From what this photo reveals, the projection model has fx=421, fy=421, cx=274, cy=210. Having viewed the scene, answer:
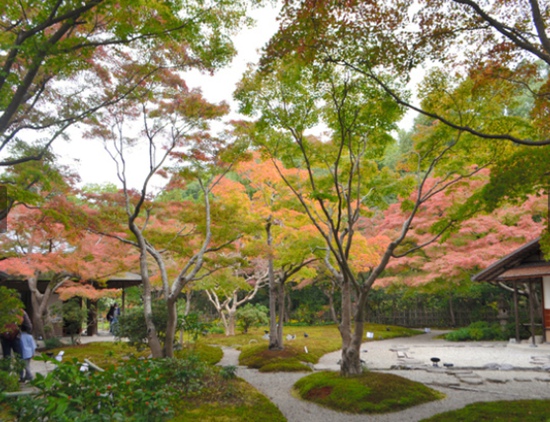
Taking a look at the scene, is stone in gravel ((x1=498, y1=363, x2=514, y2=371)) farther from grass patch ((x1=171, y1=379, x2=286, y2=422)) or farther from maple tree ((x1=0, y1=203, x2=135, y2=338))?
maple tree ((x1=0, y1=203, x2=135, y2=338))

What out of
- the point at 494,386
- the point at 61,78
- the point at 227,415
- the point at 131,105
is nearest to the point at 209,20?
the point at 61,78

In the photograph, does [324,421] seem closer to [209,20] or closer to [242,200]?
[209,20]

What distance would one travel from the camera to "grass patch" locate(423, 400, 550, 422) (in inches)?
216

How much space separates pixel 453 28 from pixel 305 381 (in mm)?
6317

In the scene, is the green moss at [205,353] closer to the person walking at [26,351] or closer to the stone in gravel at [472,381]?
the person walking at [26,351]

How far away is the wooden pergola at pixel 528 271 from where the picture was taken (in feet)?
40.9

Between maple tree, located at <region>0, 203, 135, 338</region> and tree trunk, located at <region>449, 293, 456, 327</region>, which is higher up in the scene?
maple tree, located at <region>0, 203, 135, 338</region>

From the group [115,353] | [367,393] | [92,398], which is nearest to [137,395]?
[92,398]

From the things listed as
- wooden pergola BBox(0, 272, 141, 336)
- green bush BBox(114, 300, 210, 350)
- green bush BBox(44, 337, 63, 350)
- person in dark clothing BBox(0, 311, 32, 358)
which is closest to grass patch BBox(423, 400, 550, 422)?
green bush BBox(114, 300, 210, 350)

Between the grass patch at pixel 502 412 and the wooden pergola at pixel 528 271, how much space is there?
714 cm

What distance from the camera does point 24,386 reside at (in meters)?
6.93

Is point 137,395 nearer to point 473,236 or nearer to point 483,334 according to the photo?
point 473,236

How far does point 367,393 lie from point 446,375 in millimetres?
2919

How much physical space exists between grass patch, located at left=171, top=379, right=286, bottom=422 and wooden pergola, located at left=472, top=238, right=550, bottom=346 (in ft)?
30.3
